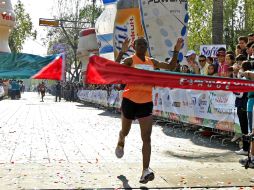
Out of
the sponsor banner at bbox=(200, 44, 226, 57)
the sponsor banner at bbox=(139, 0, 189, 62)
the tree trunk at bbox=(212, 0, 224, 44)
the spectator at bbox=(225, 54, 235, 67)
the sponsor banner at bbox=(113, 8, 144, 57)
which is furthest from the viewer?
the sponsor banner at bbox=(113, 8, 144, 57)

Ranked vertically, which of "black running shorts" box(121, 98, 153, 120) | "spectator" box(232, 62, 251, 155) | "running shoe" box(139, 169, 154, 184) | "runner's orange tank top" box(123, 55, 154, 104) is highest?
"runner's orange tank top" box(123, 55, 154, 104)

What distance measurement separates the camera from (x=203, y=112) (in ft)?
37.8

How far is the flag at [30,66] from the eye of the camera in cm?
607

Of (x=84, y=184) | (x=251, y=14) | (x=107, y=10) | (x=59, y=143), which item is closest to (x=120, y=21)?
(x=107, y=10)

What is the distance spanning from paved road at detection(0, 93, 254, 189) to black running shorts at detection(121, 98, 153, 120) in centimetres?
86

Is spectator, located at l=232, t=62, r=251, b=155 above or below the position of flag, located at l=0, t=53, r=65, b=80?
below

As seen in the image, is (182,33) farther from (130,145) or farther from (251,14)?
(251,14)

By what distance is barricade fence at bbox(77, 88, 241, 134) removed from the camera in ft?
33.3

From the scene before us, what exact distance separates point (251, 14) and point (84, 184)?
136ft

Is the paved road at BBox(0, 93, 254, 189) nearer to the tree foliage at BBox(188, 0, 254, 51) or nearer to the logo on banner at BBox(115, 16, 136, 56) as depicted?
the logo on banner at BBox(115, 16, 136, 56)

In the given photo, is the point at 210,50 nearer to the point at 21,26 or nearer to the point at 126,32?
the point at 126,32

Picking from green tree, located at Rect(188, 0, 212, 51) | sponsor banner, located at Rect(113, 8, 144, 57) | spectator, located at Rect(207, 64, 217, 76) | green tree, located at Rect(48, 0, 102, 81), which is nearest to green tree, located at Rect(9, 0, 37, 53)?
green tree, located at Rect(48, 0, 102, 81)

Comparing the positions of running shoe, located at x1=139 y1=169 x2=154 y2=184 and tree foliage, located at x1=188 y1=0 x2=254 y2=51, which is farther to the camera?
tree foliage, located at x1=188 y1=0 x2=254 y2=51

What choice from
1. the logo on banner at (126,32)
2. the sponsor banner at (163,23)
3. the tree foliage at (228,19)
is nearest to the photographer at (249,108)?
the sponsor banner at (163,23)
